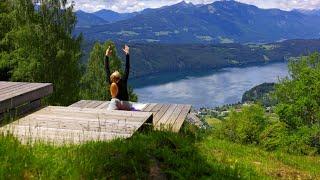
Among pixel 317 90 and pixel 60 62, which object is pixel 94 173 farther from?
pixel 317 90

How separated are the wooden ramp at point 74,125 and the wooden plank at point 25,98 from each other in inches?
17.1

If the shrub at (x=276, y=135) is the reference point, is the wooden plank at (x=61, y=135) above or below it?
above

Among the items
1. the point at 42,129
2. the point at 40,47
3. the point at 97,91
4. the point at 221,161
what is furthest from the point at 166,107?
the point at 97,91

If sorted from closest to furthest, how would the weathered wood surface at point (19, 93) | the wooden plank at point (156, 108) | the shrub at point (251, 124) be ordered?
1. the weathered wood surface at point (19, 93)
2. the wooden plank at point (156, 108)
3. the shrub at point (251, 124)

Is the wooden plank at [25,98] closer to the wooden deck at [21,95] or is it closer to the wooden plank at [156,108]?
the wooden deck at [21,95]

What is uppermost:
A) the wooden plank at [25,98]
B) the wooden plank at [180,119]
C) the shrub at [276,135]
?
the wooden plank at [25,98]

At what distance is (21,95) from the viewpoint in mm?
11062

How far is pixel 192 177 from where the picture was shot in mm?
A: 7625

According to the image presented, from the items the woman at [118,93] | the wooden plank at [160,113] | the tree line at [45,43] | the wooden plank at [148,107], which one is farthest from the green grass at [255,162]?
the tree line at [45,43]

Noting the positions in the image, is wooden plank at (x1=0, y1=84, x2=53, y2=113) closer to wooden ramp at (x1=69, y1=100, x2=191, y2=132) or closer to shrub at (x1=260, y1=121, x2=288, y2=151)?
wooden ramp at (x1=69, y1=100, x2=191, y2=132)

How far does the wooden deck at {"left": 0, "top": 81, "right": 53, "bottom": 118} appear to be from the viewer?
10367 millimetres

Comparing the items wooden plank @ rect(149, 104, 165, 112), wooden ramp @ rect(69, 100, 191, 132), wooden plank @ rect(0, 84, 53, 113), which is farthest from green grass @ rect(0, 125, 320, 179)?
wooden plank @ rect(149, 104, 165, 112)

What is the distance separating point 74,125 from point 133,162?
295 cm

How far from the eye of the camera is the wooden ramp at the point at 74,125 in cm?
845
